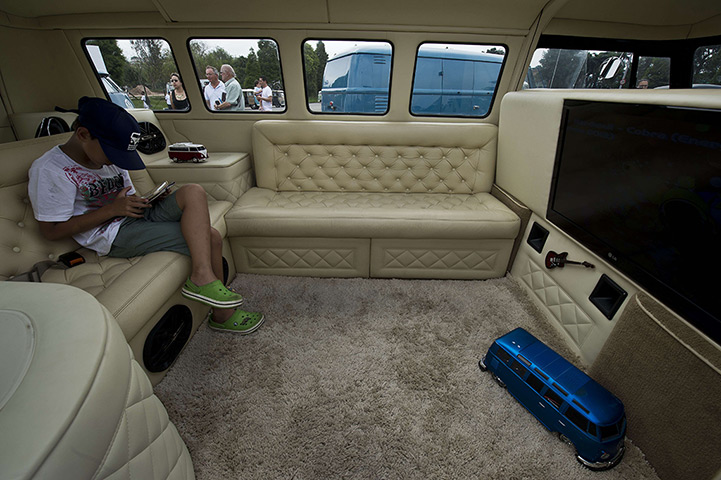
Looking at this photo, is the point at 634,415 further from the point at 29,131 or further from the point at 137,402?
the point at 29,131

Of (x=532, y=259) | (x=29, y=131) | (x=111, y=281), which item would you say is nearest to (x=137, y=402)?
(x=111, y=281)

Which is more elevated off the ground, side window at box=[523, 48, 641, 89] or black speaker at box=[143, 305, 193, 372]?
side window at box=[523, 48, 641, 89]

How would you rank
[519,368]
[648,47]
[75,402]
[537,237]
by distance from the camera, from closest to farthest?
[75,402] → [519,368] → [537,237] → [648,47]

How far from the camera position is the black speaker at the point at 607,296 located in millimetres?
1492

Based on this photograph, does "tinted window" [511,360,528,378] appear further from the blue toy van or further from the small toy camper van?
the small toy camper van

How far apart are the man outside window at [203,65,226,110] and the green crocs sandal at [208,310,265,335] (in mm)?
2183

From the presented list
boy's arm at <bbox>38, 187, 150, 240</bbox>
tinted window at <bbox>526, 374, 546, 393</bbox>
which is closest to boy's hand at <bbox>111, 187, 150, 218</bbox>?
boy's arm at <bbox>38, 187, 150, 240</bbox>

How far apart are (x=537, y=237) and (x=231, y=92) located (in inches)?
120

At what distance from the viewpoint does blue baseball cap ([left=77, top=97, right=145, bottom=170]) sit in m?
1.43

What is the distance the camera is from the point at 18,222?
A: 1519 millimetres

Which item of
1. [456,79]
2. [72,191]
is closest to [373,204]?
[456,79]

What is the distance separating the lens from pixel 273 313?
203 centimetres

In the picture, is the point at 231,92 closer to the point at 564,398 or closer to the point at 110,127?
the point at 110,127

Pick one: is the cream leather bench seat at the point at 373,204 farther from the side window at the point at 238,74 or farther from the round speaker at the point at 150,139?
the round speaker at the point at 150,139
